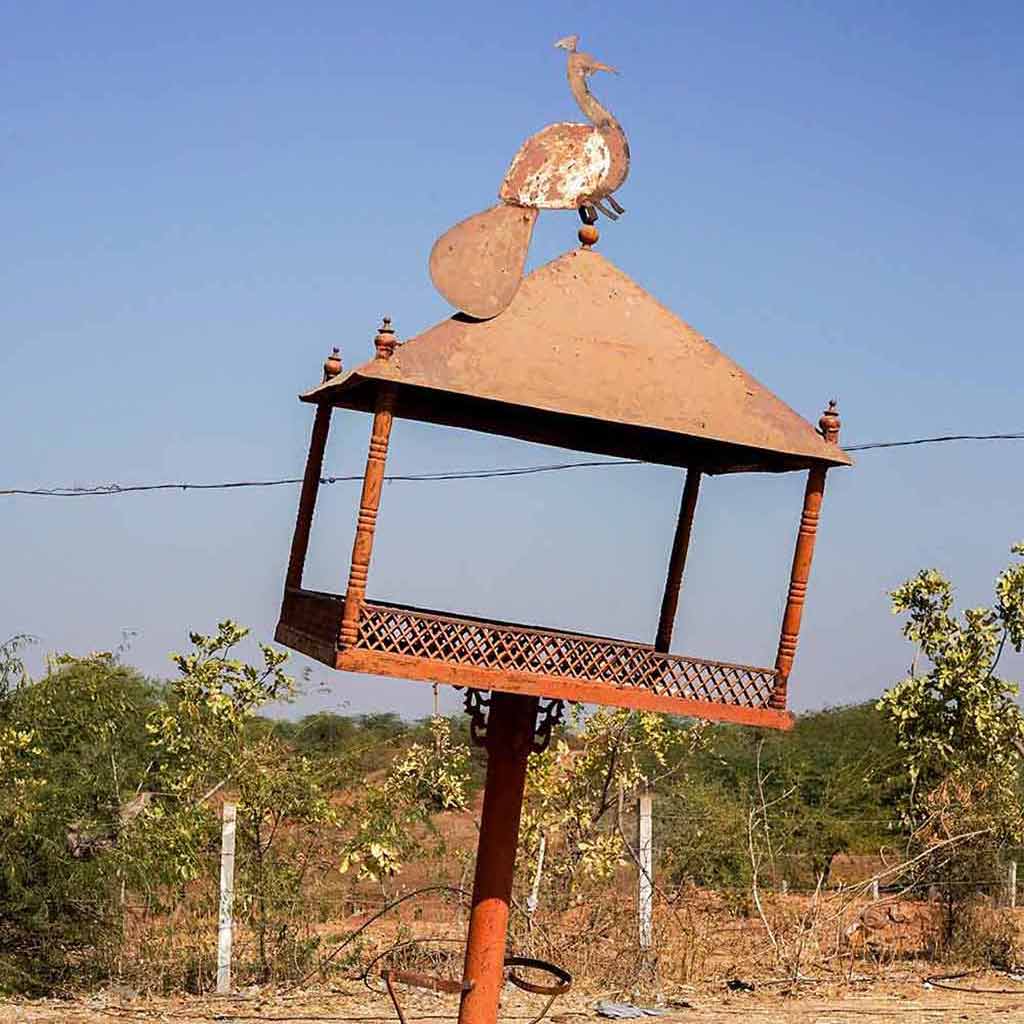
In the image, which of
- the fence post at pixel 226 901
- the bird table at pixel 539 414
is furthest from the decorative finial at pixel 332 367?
the fence post at pixel 226 901

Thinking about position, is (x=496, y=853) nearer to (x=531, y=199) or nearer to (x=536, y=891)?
(x=531, y=199)

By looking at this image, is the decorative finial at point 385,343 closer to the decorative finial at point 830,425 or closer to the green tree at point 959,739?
the decorative finial at point 830,425

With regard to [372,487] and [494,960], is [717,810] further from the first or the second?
[372,487]

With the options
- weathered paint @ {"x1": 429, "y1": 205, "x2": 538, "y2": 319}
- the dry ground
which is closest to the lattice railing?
weathered paint @ {"x1": 429, "y1": 205, "x2": 538, "y2": 319}

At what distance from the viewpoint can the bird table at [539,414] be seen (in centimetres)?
660

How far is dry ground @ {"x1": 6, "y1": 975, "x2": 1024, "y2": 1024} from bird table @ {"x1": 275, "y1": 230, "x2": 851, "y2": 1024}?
5639 mm

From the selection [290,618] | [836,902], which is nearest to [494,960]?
[290,618]

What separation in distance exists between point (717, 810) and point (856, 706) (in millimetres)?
11980

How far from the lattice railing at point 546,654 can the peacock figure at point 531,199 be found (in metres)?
1.46

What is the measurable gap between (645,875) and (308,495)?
21.8ft

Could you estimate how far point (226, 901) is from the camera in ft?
42.2

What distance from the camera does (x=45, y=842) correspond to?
12312 millimetres

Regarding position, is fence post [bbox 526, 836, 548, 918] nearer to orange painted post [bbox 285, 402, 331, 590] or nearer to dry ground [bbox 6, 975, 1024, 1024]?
dry ground [bbox 6, 975, 1024, 1024]

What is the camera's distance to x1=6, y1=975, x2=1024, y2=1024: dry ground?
12125 mm
